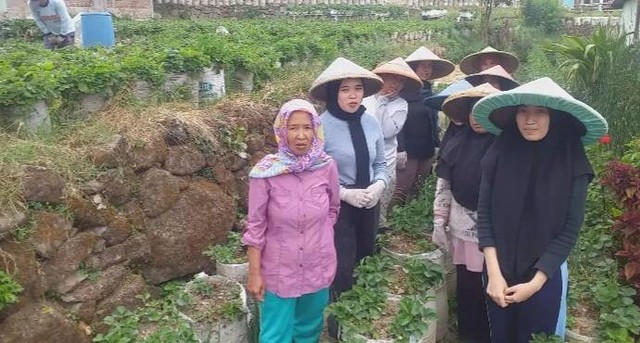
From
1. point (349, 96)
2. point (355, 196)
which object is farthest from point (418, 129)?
point (355, 196)

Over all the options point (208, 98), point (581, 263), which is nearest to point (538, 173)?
point (581, 263)

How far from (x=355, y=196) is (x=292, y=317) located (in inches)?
29.7

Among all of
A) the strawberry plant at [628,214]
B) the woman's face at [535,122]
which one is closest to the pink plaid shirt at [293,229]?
the woman's face at [535,122]

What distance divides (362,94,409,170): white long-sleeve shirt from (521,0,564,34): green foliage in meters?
14.3

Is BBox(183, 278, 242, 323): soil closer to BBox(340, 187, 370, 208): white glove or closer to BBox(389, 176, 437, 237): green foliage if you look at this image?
BBox(340, 187, 370, 208): white glove

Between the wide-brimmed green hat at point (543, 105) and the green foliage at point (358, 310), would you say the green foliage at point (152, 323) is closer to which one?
the green foliage at point (358, 310)

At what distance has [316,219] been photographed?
9.50 ft

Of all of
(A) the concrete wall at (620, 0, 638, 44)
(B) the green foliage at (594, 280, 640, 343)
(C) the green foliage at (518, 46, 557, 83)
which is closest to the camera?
(B) the green foliage at (594, 280, 640, 343)

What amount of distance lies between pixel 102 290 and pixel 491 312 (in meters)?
2.09

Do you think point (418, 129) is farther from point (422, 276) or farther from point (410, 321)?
point (410, 321)

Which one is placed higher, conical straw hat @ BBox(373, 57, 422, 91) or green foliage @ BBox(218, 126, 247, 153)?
conical straw hat @ BBox(373, 57, 422, 91)

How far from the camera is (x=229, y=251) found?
380 cm

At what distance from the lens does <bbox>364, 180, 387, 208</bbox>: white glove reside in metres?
3.24

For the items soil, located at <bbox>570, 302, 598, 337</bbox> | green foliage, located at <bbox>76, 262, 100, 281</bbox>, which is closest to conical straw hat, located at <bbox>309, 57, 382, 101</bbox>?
green foliage, located at <bbox>76, 262, 100, 281</bbox>
